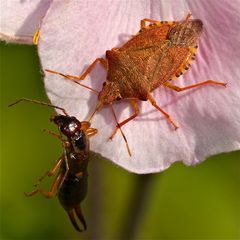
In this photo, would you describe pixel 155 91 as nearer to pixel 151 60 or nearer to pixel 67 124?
pixel 151 60

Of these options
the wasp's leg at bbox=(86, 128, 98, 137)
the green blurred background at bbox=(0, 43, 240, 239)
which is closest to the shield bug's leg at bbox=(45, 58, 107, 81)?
the wasp's leg at bbox=(86, 128, 98, 137)

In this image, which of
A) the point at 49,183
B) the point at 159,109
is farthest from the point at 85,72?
the point at 49,183

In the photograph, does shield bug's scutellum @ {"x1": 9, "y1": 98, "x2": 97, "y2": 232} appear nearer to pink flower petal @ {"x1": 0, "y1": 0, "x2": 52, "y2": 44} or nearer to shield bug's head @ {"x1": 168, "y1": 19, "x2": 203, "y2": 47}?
pink flower petal @ {"x1": 0, "y1": 0, "x2": 52, "y2": 44}

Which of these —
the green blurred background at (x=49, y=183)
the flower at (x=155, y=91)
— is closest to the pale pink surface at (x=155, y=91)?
the flower at (x=155, y=91)

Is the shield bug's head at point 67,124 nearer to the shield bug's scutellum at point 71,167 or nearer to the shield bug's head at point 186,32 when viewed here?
the shield bug's scutellum at point 71,167

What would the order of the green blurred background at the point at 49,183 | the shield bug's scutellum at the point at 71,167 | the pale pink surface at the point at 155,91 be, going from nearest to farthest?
the pale pink surface at the point at 155,91
the shield bug's scutellum at the point at 71,167
the green blurred background at the point at 49,183

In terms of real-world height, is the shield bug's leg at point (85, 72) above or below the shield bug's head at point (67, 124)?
above
